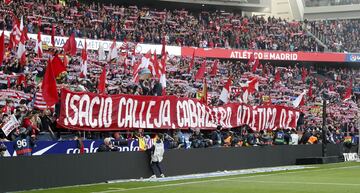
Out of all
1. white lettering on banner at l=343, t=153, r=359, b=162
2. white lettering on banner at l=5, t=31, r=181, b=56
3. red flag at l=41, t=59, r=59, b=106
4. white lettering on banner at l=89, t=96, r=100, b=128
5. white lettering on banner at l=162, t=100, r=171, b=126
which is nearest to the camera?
red flag at l=41, t=59, r=59, b=106

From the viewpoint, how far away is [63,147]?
1061 inches

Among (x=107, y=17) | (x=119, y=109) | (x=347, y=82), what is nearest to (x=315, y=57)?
(x=347, y=82)

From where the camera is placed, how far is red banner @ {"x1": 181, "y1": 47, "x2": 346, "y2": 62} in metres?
55.4

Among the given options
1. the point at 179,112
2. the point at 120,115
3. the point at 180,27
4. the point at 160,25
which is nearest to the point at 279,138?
the point at 179,112

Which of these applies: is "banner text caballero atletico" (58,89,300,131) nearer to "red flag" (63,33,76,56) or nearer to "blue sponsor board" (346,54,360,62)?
"red flag" (63,33,76,56)

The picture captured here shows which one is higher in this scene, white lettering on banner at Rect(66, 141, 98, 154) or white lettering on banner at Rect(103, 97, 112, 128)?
white lettering on banner at Rect(103, 97, 112, 128)

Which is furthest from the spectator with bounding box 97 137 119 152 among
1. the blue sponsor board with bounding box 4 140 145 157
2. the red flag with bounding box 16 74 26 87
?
the red flag with bounding box 16 74 26 87

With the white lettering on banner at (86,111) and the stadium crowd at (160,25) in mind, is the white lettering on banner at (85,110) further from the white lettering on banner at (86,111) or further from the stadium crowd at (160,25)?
the stadium crowd at (160,25)

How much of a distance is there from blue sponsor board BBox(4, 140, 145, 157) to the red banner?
24.8 m

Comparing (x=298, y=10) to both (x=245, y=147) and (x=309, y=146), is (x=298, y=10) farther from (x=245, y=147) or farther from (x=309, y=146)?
(x=245, y=147)

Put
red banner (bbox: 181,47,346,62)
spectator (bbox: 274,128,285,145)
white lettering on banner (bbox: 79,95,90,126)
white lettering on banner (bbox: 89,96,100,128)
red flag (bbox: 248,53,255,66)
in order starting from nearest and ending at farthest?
white lettering on banner (bbox: 79,95,90,126)
white lettering on banner (bbox: 89,96,100,128)
spectator (bbox: 274,128,285,145)
red banner (bbox: 181,47,346,62)
red flag (bbox: 248,53,255,66)

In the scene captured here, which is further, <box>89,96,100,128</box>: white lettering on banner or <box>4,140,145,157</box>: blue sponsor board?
<box>89,96,100,128</box>: white lettering on banner

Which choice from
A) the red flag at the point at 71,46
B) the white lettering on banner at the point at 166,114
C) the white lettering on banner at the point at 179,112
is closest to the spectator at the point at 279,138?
the white lettering on banner at the point at 179,112

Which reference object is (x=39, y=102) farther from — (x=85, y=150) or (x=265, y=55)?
(x=265, y=55)
